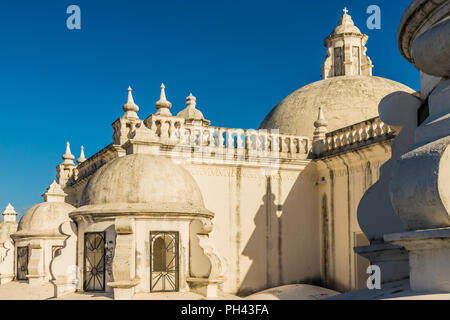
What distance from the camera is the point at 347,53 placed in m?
26.4

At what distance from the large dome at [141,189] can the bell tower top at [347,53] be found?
15891mm

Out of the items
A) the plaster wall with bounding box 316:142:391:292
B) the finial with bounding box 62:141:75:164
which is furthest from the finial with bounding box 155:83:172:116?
the finial with bounding box 62:141:75:164

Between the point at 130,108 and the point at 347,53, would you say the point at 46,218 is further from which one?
the point at 347,53

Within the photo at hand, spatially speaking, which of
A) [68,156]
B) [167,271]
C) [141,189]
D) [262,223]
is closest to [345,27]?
[262,223]

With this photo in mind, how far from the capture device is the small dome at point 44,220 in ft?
68.3

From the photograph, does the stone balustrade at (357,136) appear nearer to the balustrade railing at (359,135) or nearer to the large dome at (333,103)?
the balustrade railing at (359,135)

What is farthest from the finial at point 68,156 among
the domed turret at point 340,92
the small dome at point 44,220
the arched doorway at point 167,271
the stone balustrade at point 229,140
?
the arched doorway at point 167,271

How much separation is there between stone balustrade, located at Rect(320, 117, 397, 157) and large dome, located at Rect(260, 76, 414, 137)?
3518 millimetres

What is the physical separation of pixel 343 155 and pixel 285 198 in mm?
2492

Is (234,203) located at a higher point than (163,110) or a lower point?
lower

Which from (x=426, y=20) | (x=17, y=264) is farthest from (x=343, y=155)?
(x=17, y=264)

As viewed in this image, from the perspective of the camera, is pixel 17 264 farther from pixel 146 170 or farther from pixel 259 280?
pixel 146 170

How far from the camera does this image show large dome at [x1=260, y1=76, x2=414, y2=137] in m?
23.2
